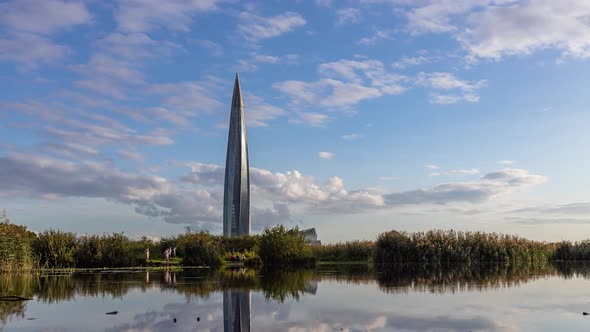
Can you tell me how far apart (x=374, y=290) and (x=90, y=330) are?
26.7ft

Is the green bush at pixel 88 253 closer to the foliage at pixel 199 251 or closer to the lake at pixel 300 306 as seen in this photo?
the foliage at pixel 199 251

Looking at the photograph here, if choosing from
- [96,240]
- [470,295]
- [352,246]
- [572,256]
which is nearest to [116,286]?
[470,295]

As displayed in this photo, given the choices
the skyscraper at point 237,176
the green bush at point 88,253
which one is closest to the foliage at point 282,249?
the green bush at point 88,253

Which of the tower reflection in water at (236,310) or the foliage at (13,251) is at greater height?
the foliage at (13,251)

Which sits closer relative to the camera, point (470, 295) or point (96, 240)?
point (470, 295)

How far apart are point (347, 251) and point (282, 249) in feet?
22.0

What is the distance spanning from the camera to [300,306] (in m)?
12.0

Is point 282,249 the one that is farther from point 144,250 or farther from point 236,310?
point 236,310

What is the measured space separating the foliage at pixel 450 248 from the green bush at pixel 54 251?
1597cm

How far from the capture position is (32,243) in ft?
97.2

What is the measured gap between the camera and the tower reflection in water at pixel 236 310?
370 inches

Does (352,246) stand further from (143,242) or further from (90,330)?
(90,330)

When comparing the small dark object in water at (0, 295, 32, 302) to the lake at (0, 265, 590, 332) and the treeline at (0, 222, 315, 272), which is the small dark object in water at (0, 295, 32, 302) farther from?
the treeline at (0, 222, 315, 272)

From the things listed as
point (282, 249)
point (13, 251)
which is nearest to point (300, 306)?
point (13, 251)
